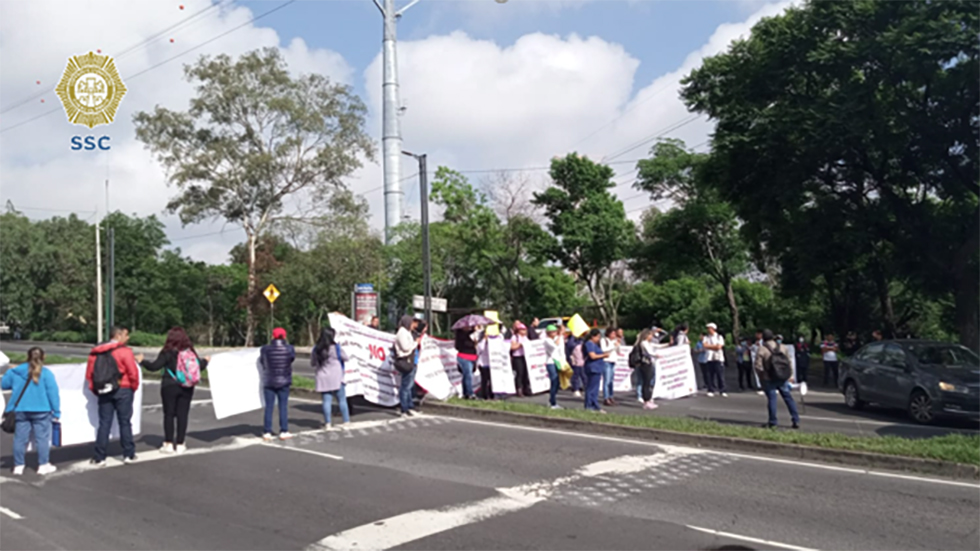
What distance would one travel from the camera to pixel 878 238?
81.5ft

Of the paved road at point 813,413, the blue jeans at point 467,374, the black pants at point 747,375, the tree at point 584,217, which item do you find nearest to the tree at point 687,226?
the tree at point 584,217

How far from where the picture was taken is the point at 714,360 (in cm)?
1948

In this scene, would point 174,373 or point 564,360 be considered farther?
point 564,360

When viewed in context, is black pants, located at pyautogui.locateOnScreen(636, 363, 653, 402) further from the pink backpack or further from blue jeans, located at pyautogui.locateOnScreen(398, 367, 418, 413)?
the pink backpack

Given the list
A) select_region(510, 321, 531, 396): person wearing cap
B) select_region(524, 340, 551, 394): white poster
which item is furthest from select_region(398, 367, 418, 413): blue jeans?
select_region(524, 340, 551, 394): white poster

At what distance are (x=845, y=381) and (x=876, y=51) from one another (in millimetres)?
10088

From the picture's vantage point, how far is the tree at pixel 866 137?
2177cm

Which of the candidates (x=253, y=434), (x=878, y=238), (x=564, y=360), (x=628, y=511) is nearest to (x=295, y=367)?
(x=564, y=360)

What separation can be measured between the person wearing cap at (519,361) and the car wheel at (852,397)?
6605mm

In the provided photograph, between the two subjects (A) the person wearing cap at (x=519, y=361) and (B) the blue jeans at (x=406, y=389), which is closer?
(B) the blue jeans at (x=406, y=389)

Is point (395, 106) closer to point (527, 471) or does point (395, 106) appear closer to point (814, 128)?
point (814, 128)

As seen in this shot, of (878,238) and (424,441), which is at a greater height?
(878,238)

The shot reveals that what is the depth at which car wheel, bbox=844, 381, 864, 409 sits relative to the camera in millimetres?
16641

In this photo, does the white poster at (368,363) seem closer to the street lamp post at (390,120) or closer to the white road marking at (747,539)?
the white road marking at (747,539)
